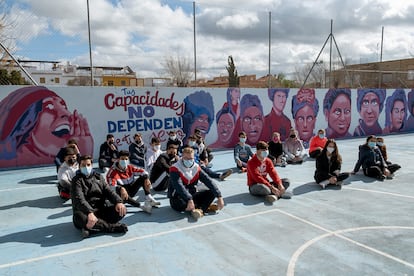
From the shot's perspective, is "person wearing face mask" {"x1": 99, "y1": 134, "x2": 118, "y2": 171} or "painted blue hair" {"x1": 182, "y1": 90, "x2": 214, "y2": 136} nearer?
"person wearing face mask" {"x1": 99, "y1": 134, "x2": 118, "y2": 171}

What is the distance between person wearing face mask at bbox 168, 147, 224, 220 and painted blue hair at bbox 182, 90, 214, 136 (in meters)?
7.27

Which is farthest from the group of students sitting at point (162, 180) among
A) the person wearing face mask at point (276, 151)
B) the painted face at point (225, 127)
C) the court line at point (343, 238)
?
the painted face at point (225, 127)

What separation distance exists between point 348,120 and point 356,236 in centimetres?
1405

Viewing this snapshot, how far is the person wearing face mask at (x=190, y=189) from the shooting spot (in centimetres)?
578

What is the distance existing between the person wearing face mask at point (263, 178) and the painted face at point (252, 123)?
25.1 ft

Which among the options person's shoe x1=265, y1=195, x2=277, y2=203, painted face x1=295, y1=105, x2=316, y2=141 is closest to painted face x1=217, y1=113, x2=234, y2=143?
painted face x1=295, y1=105, x2=316, y2=141

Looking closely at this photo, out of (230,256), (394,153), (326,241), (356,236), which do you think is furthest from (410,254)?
(394,153)

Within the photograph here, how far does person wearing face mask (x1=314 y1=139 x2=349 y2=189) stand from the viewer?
7.66 meters

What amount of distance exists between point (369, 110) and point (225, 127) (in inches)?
369

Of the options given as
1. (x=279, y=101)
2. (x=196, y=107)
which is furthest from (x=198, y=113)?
(x=279, y=101)

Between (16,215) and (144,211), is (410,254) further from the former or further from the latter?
(16,215)

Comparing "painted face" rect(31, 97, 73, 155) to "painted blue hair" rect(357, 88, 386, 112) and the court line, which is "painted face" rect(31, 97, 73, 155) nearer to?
the court line

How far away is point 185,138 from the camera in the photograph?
1324cm

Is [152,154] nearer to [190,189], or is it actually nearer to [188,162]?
[190,189]
